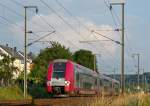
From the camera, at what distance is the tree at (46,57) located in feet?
292

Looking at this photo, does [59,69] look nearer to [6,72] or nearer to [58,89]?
[58,89]

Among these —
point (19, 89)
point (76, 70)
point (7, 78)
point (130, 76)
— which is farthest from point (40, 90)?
point (130, 76)

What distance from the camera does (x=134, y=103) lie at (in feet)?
77.7

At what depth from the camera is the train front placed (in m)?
44.1

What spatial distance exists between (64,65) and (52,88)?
227 cm

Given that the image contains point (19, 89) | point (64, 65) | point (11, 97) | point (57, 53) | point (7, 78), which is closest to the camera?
point (64, 65)

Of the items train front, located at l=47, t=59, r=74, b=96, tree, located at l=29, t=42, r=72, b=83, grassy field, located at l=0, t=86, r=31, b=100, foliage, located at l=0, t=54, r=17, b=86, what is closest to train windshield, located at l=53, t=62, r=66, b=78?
train front, located at l=47, t=59, r=74, b=96

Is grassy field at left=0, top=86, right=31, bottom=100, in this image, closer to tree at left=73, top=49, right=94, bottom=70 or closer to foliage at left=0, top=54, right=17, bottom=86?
foliage at left=0, top=54, right=17, bottom=86

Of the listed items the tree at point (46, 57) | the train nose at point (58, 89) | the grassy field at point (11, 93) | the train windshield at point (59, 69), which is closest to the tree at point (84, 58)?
the tree at point (46, 57)

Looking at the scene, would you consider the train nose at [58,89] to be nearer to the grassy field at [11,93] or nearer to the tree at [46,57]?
the grassy field at [11,93]

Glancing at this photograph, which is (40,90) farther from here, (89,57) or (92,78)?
(89,57)

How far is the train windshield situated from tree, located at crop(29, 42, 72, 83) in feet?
142

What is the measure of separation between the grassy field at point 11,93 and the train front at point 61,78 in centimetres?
687

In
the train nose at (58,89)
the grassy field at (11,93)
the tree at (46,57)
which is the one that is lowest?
the grassy field at (11,93)
